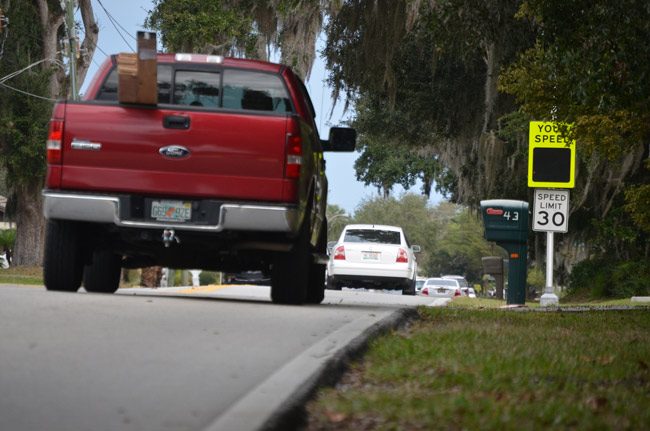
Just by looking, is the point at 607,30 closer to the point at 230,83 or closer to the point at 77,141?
the point at 230,83

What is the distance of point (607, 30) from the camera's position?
14.8 meters

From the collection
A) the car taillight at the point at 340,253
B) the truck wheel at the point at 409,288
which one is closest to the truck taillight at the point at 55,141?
the car taillight at the point at 340,253

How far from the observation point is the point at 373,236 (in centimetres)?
2967

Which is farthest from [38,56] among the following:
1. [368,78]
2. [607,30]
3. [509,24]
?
[607,30]

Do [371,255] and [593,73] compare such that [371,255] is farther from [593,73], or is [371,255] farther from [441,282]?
[441,282]

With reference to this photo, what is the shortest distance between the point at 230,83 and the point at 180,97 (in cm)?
51

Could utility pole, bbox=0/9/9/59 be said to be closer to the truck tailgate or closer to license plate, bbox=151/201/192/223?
the truck tailgate

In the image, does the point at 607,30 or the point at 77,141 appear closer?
the point at 77,141

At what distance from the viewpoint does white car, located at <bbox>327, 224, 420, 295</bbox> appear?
29094 millimetres

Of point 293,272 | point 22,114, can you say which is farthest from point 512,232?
point 22,114

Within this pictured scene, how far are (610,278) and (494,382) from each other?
22.3m

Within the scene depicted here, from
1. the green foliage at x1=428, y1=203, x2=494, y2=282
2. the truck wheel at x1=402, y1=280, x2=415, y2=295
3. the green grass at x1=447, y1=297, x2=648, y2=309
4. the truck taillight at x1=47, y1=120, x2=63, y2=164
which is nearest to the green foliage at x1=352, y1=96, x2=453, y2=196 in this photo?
the truck wheel at x1=402, y1=280, x2=415, y2=295

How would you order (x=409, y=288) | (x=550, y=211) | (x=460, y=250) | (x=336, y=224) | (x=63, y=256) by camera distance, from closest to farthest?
(x=63, y=256) < (x=550, y=211) < (x=409, y=288) < (x=460, y=250) < (x=336, y=224)

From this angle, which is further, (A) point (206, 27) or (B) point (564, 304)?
(A) point (206, 27)
